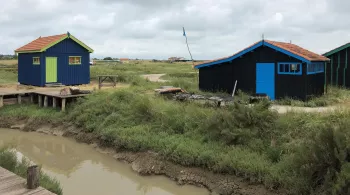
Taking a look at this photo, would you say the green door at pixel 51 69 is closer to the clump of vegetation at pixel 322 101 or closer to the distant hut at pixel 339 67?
the clump of vegetation at pixel 322 101

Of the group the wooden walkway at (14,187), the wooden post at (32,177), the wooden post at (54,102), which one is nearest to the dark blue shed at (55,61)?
the wooden post at (54,102)

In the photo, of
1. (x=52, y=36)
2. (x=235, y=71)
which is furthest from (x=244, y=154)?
(x=52, y=36)

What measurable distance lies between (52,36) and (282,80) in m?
16.1

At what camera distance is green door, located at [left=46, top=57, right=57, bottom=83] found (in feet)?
74.1

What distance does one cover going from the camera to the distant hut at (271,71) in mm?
15320

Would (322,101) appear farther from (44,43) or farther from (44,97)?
(44,43)

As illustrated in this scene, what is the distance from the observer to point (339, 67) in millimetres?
19391

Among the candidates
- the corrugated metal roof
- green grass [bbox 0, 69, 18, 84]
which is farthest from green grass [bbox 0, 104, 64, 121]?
green grass [bbox 0, 69, 18, 84]

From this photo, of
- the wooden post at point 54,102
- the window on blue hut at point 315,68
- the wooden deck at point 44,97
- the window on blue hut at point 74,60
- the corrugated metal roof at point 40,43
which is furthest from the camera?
the window on blue hut at point 74,60

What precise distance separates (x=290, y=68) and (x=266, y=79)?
120cm

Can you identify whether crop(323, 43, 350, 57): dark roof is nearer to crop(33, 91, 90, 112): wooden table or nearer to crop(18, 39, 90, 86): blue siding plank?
crop(33, 91, 90, 112): wooden table

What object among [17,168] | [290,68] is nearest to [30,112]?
[17,168]

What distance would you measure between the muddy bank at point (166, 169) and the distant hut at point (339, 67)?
1320 cm

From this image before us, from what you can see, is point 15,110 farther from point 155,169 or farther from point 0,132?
point 155,169
